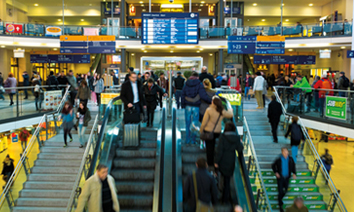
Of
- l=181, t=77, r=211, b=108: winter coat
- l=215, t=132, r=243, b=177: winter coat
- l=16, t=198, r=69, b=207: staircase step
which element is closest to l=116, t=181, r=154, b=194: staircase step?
l=215, t=132, r=243, b=177: winter coat

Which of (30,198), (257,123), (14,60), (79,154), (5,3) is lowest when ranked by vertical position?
(30,198)

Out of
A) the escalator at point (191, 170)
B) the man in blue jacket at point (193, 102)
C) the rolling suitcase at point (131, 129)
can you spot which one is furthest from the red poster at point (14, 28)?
the escalator at point (191, 170)

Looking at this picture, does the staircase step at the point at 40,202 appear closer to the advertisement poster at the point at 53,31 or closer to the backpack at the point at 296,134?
the backpack at the point at 296,134

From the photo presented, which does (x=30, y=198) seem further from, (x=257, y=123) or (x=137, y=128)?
(x=257, y=123)

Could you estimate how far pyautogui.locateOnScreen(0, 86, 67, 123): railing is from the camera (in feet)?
40.5

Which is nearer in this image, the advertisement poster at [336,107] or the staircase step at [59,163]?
the advertisement poster at [336,107]

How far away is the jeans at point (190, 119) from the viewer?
335 inches

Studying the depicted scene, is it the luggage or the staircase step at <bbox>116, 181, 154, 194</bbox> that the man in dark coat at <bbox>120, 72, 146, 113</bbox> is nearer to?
the luggage

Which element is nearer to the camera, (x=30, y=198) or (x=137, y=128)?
(x=137, y=128)

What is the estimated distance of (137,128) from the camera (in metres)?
8.30

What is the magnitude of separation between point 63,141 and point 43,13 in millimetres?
24012

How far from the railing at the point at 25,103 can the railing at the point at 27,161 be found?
44.2 inches

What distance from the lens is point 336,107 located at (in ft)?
38.1

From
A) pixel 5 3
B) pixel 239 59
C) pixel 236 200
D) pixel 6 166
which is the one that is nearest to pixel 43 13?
pixel 5 3
